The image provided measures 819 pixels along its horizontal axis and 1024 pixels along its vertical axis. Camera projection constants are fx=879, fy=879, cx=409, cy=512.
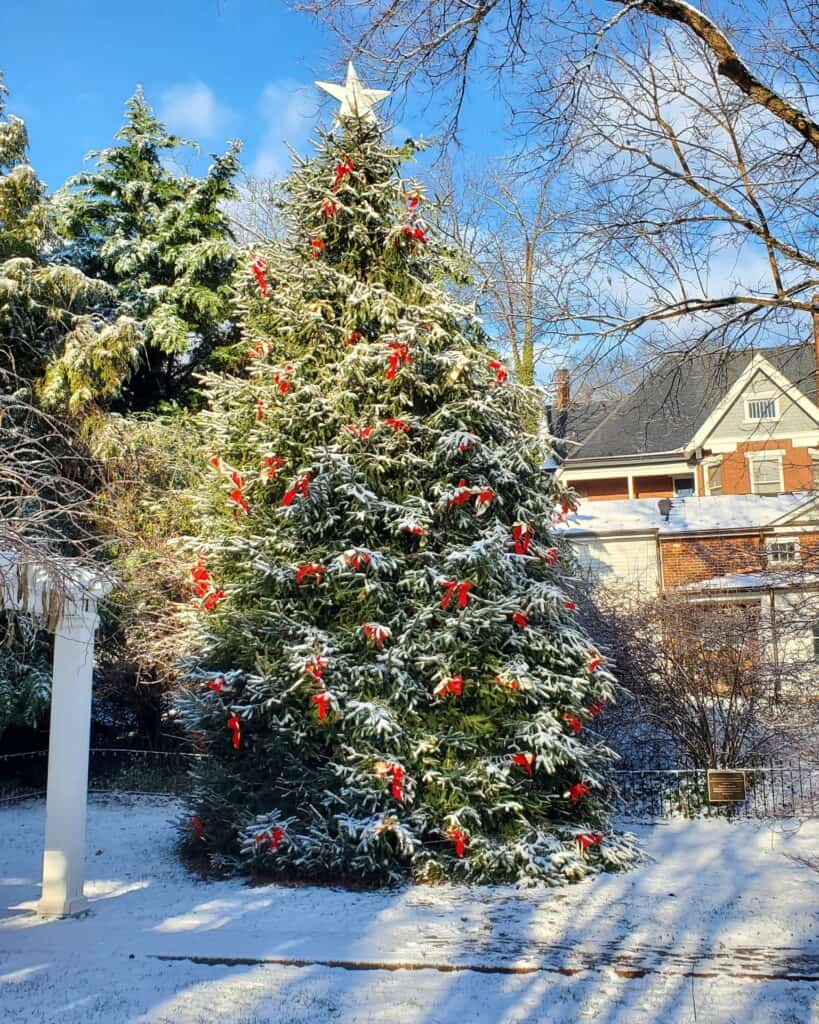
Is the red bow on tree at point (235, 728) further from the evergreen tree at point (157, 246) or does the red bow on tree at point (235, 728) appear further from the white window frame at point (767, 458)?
the white window frame at point (767, 458)

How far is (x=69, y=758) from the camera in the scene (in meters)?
6.88

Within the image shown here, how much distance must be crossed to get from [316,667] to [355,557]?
3.42ft

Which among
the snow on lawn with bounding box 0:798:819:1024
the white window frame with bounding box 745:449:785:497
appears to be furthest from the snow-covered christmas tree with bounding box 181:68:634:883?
the white window frame with bounding box 745:449:785:497

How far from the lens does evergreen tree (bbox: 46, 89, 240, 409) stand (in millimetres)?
17000

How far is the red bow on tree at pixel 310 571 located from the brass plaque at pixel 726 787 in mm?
5461

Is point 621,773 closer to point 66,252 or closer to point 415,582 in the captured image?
point 415,582

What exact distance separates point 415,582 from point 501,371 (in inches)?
94.4

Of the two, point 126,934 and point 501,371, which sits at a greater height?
point 501,371

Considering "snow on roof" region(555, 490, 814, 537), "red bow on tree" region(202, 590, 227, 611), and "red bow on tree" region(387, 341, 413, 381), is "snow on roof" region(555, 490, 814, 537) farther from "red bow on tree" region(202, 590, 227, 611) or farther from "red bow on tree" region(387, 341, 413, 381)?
"red bow on tree" region(202, 590, 227, 611)

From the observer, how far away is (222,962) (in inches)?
214

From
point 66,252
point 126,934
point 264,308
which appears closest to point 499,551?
point 264,308

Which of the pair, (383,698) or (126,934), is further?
(383,698)

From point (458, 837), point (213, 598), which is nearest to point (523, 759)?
point (458, 837)

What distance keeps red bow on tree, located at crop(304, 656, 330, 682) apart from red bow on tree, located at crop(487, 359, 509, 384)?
3382mm
